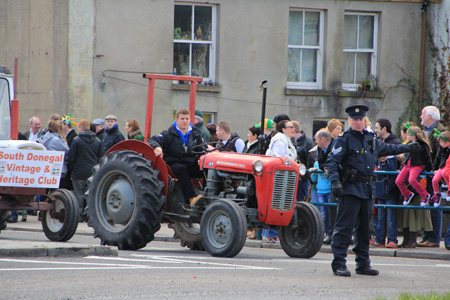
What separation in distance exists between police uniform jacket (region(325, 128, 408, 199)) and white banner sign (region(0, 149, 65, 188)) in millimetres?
5248

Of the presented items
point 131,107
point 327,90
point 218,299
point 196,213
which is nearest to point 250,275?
point 218,299

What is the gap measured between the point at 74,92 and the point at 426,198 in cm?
1037

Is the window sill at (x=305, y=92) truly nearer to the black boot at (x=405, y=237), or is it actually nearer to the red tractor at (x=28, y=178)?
the black boot at (x=405, y=237)

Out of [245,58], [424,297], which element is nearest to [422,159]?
[424,297]

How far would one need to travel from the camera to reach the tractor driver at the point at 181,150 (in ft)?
43.2

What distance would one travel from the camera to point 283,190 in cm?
1258

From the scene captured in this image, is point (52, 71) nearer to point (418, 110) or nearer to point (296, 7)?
point (296, 7)

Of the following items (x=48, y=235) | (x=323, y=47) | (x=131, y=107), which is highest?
(x=323, y=47)

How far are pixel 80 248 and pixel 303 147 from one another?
A: 21.1 ft

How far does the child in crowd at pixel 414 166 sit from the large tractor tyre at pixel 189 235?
363cm

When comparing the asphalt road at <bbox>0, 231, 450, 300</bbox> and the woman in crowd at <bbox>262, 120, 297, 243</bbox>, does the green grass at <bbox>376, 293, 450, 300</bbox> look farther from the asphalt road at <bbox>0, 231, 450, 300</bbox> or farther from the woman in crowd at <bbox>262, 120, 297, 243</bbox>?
the woman in crowd at <bbox>262, 120, 297, 243</bbox>

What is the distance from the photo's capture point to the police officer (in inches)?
417

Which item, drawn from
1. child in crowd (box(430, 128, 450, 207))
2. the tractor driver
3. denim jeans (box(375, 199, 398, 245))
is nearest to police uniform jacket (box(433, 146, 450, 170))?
child in crowd (box(430, 128, 450, 207))

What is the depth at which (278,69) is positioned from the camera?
77.4 feet
